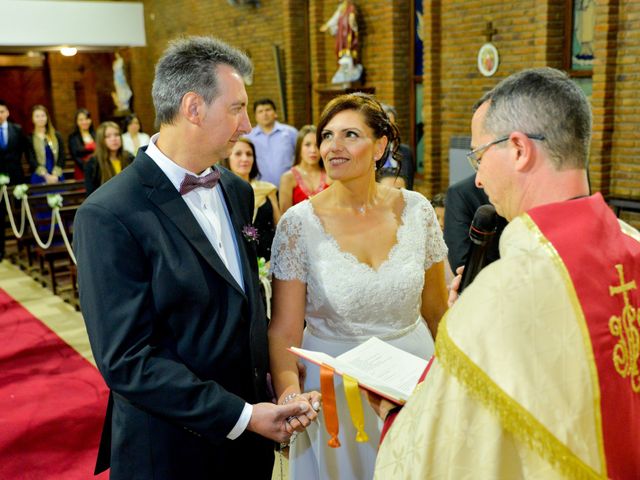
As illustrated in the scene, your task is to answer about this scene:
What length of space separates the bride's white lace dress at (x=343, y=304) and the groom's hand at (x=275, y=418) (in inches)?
21.6

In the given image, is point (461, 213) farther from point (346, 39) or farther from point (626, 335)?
point (346, 39)

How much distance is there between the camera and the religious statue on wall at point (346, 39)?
9.45 metres

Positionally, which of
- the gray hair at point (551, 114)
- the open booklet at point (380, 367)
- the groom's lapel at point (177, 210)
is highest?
the gray hair at point (551, 114)

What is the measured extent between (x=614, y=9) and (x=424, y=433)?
6.19 m

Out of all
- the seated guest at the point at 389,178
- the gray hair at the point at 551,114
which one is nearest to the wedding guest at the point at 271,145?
the seated guest at the point at 389,178

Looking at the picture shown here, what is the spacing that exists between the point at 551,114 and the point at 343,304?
125cm

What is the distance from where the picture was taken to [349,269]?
2533 millimetres

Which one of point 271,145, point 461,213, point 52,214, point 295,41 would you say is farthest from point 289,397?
point 295,41

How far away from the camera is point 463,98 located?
8.36 m

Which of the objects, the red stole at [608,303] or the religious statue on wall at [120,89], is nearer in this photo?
the red stole at [608,303]

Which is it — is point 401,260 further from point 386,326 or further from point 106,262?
point 106,262

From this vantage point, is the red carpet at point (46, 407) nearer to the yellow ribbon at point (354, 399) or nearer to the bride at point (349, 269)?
the bride at point (349, 269)

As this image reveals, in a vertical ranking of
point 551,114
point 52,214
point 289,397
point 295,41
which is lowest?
point 52,214

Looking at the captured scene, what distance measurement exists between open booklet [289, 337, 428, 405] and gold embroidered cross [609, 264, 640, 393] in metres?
0.55
